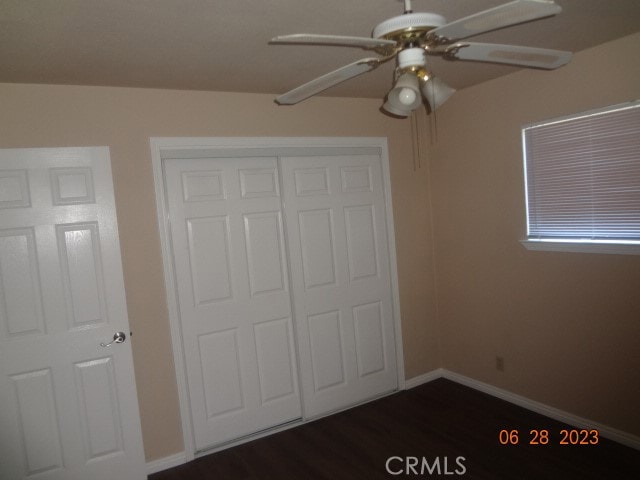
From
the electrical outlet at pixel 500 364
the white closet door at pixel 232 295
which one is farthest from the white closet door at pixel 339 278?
the electrical outlet at pixel 500 364

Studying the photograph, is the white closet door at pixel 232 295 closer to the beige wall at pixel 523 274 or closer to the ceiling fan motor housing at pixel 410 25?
the beige wall at pixel 523 274

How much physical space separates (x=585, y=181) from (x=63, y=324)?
319 cm

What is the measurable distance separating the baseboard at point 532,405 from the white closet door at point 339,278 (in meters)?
0.41

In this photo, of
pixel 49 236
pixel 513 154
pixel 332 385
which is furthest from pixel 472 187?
pixel 49 236

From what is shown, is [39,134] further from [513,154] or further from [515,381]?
[515,381]

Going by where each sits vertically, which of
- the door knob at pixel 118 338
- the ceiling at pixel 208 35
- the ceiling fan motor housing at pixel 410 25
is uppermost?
the ceiling at pixel 208 35

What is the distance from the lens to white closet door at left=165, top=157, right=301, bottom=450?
294 centimetres

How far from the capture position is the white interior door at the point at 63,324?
2.38 m

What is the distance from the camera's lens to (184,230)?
291 centimetres

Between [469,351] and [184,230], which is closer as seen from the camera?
[184,230]

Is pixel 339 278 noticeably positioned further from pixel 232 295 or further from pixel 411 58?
pixel 411 58

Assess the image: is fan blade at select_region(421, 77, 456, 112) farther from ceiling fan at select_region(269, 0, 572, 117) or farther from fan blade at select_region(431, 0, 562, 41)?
fan blade at select_region(431, 0, 562, 41)

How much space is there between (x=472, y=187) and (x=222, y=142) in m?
1.93

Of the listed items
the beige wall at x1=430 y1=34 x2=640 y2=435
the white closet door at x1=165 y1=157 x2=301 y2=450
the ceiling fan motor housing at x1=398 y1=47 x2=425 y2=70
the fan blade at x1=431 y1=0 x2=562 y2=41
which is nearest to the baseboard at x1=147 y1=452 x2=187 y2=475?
the white closet door at x1=165 y1=157 x2=301 y2=450
